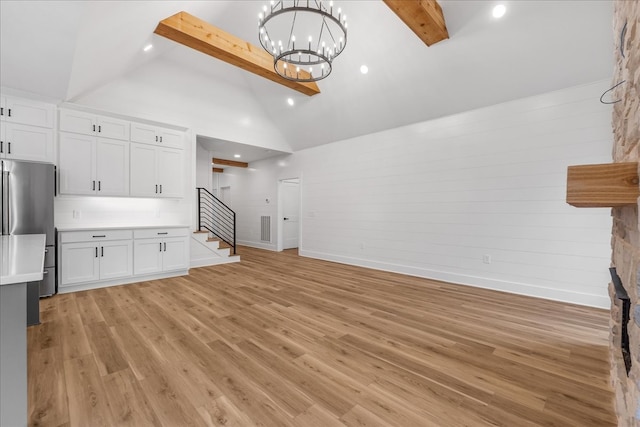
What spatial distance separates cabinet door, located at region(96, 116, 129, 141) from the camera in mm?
4484

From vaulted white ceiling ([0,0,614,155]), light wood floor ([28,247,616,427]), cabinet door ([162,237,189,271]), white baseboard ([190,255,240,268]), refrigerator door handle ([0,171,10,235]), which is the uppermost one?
vaulted white ceiling ([0,0,614,155])

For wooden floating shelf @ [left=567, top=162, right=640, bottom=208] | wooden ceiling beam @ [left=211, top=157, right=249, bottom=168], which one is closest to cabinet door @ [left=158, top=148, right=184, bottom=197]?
wooden ceiling beam @ [left=211, top=157, right=249, bottom=168]

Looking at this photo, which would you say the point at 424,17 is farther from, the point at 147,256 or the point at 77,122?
the point at 147,256

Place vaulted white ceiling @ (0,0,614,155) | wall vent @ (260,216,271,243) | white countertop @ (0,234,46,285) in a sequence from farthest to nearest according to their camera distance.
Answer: wall vent @ (260,216,271,243), vaulted white ceiling @ (0,0,614,155), white countertop @ (0,234,46,285)

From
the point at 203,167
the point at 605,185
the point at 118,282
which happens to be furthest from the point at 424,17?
the point at 203,167

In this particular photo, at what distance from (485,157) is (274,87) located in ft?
14.2

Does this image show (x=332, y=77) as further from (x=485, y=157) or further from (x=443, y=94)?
(x=485, y=157)

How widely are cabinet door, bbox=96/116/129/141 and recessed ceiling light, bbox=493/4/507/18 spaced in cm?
565

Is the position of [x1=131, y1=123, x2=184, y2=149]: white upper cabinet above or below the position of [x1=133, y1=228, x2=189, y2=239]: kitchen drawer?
above

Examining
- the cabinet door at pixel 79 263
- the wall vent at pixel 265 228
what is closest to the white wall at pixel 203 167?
the wall vent at pixel 265 228

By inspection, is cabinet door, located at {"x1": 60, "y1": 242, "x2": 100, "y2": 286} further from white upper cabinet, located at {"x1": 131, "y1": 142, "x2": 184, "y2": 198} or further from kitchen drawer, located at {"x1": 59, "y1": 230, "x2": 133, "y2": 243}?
white upper cabinet, located at {"x1": 131, "y1": 142, "x2": 184, "y2": 198}

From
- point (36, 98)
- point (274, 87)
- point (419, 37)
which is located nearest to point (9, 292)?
point (36, 98)

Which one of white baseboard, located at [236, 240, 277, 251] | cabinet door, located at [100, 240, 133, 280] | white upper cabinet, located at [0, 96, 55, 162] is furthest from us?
white baseboard, located at [236, 240, 277, 251]

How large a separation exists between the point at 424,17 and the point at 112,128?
16.2ft
